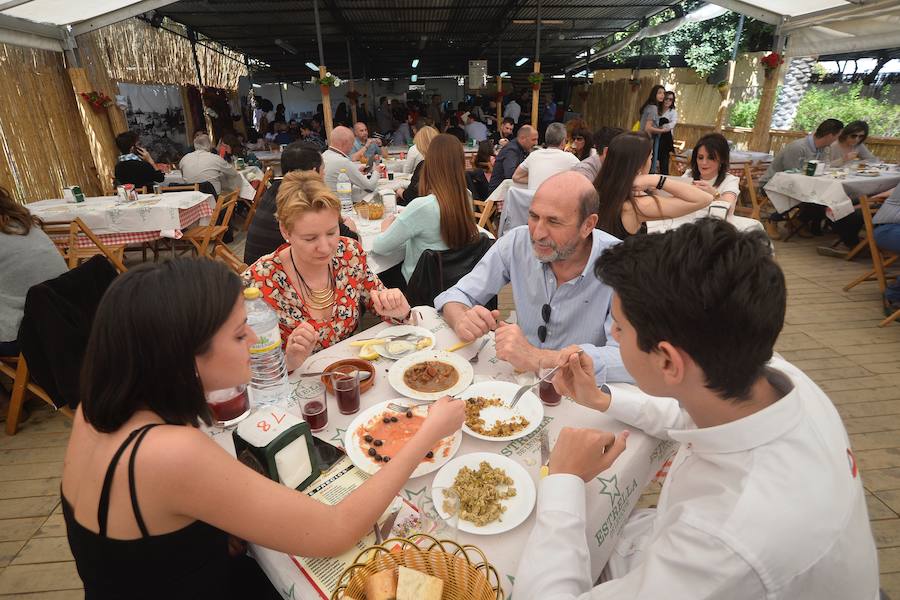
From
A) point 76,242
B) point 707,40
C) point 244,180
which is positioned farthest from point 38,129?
point 707,40

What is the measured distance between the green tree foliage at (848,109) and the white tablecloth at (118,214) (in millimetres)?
13698

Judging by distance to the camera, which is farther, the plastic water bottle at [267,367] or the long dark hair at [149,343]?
the plastic water bottle at [267,367]

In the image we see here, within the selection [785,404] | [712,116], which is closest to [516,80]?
[712,116]

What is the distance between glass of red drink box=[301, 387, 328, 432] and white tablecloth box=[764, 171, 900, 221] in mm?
6675

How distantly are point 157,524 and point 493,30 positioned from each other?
53.7ft

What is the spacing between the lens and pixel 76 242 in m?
4.39

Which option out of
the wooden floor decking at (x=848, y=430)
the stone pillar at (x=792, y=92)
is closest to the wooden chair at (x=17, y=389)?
the wooden floor decking at (x=848, y=430)

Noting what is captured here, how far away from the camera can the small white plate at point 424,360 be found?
1.61 meters

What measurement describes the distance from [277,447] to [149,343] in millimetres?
382

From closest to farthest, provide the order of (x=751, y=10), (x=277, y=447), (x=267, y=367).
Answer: (x=277, y=447) → (x=267, y=367) → (x=751, y=10)

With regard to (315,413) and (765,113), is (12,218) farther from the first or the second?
(765,113)

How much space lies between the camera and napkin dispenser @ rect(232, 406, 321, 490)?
44.1 inches

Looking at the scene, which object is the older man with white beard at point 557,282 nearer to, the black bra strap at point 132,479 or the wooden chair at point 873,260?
the black bra strap at point 132,479

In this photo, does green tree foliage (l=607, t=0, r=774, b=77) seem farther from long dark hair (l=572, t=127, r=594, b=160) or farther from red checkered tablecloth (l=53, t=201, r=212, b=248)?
red checkered tablecloth (l=53, t=201, r=212, b=248)
